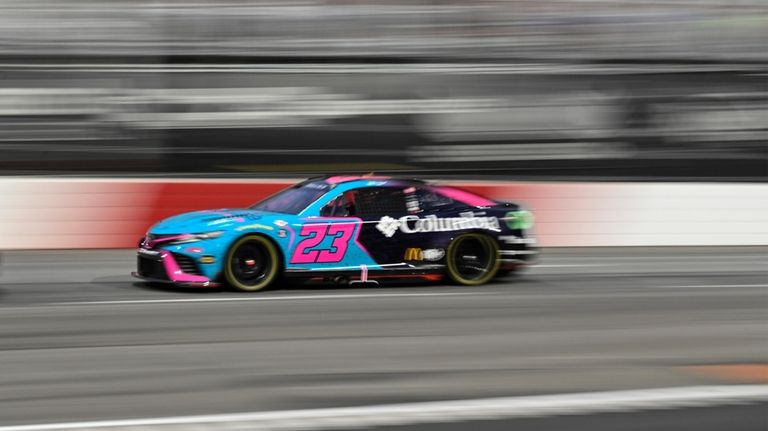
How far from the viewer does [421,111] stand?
18281mm

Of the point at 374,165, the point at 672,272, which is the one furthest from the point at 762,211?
the point at 374,165

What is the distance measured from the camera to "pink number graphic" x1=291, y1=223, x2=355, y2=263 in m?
10.9

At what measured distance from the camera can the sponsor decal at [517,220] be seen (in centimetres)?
1188

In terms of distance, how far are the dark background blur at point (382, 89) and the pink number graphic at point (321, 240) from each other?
606cm

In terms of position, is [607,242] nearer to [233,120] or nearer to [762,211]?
[762,211]

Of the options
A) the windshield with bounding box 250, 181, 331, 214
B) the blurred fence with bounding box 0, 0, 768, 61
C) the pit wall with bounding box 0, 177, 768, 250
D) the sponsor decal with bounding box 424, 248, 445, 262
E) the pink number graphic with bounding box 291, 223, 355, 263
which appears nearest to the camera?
the pink number graphic with bounding box 291, 223, 355, 263

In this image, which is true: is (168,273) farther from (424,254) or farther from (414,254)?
(424,254)

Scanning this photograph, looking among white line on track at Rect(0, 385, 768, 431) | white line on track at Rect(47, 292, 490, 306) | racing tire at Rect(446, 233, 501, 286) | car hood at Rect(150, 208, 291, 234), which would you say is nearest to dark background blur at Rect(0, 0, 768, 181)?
car hood at Rect(150, 208, 291, 234)

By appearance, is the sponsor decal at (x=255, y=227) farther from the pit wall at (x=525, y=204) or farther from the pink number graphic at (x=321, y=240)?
the pit wall at (x=525, y=204)

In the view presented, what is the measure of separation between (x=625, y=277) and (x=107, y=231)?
6.96 meters

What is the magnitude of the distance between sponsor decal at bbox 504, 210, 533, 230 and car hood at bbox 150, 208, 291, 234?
92.8 inches

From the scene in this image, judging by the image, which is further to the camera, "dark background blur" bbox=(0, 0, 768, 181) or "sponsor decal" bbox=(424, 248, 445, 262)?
"dark background blur" bbox=(0, 0, 768, 181)

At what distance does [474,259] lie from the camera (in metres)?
11.8

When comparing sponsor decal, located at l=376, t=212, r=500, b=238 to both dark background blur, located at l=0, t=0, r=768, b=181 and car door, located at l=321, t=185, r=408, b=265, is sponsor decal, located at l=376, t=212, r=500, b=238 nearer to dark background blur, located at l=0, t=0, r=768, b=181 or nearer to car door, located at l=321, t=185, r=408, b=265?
car door, located at l=321, t=185, r=408, b=265
